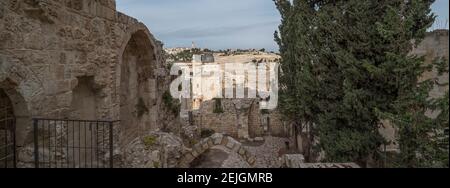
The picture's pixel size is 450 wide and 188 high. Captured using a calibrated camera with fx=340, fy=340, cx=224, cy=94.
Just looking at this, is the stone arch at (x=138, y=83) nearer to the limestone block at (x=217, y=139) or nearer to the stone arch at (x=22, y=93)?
the stone arch at (x=22, y=93)

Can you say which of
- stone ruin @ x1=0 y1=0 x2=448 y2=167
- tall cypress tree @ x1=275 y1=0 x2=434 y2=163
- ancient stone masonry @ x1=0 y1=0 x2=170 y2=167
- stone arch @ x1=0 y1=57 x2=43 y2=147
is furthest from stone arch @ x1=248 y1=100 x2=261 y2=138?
stone arch @ x1=0 y1=57 x2=43 y2=147

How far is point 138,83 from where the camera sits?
37.8 ft

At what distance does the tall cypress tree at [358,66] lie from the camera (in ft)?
19.0

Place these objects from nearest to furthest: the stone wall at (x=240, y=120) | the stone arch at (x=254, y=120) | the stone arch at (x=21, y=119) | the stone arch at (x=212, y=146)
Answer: the stone arch at (x=21, y=119) < the stone arch at (x=212, y=146) < the stone wall at (x=240, y=120) < the stone arch at (x=254, y=120)

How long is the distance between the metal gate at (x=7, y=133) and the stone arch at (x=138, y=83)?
4852 millimetres

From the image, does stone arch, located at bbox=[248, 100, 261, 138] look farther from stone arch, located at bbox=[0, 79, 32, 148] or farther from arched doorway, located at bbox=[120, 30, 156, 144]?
stone arch, located at bbox=[0, 79, 32, 148]

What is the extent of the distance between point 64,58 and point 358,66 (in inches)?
221

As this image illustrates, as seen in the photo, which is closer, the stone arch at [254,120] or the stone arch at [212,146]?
the stone arch at [212,146]

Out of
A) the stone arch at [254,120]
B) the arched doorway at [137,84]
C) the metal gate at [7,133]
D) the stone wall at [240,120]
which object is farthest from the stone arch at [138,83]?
the stone arch at [254,120]

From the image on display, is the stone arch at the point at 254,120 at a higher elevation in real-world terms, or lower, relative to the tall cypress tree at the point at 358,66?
lower

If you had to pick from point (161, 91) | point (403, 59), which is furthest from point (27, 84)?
point (161, 91)

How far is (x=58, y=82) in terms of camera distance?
20.2 feet

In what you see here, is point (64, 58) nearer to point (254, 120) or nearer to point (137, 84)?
point (137, 84)
